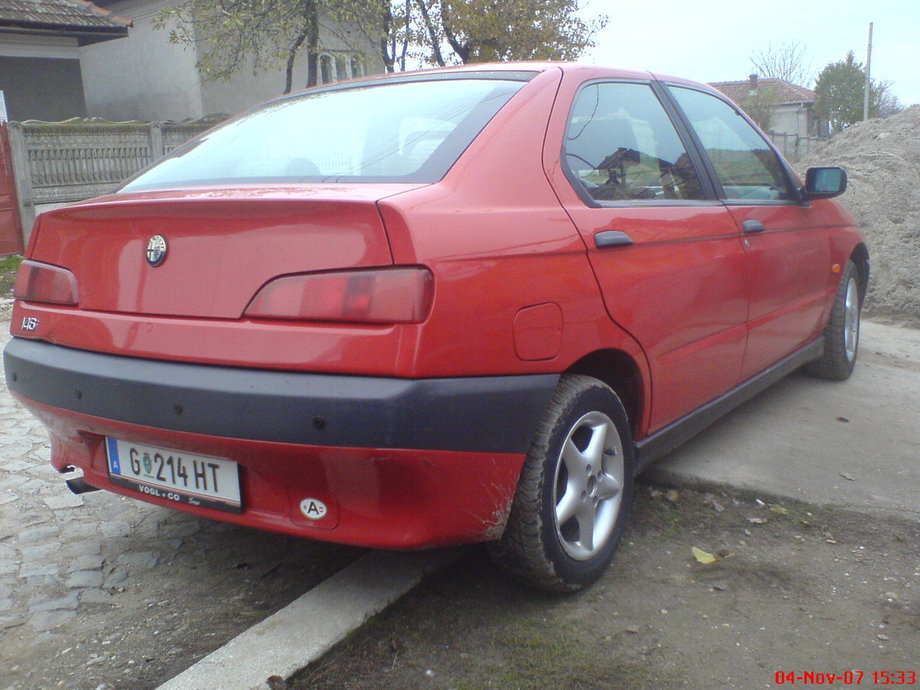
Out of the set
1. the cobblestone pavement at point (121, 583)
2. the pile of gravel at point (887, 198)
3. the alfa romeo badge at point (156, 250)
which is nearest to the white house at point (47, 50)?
the pile of gravel at point (887, 198)

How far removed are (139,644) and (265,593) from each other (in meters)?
0.43

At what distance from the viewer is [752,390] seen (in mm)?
3949

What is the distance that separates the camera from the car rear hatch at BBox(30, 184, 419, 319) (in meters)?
2.21

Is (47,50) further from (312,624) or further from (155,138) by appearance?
(312,624)

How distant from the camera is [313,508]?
7.65 ft

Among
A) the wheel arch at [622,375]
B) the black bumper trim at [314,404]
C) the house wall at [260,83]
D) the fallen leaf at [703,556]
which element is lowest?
the fallen leaf at [703,556]

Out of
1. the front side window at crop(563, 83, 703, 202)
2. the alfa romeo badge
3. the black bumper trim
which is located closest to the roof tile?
the front side window at crop(563, 83, 703, 202)

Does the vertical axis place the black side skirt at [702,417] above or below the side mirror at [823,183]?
below

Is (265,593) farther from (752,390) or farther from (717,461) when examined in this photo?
(752,390)

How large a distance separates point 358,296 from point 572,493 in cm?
94

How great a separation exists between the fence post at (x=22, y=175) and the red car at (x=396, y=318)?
10460 millimetres

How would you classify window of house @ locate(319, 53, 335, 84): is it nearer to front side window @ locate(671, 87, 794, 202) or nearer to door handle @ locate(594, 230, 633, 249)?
front side window @ locate(671, 87, 794, 202)

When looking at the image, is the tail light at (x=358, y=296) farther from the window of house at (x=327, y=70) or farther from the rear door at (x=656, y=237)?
the window of house at (x=327, y=70)

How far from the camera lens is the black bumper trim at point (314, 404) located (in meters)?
2.13
